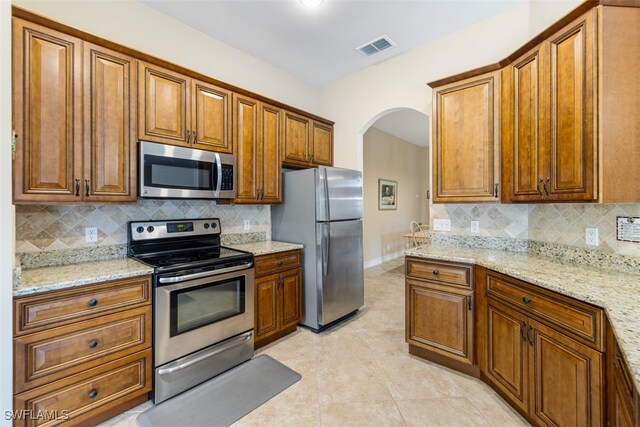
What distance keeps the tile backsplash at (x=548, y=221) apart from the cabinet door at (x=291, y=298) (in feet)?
5.25

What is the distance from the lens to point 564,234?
6.89ft

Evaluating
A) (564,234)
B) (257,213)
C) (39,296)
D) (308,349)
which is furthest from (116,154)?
(564,234)

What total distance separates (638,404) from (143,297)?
7.60 ft

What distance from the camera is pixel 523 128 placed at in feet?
6.74

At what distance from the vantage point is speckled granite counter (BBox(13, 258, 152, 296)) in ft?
4.98

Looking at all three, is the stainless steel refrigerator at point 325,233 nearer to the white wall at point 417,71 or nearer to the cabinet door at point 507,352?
the white wall at point 417,71

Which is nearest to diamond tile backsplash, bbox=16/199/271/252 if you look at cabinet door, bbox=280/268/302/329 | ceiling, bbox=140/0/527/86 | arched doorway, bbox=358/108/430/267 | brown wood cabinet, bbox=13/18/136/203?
brown wood cabinet, bbox=13/18/136/203

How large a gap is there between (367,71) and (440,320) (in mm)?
3077

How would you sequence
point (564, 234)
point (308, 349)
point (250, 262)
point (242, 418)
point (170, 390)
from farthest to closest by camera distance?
point (308, 349), point (250, 262), point (564, 234), point (170, 390), point (242, 418)

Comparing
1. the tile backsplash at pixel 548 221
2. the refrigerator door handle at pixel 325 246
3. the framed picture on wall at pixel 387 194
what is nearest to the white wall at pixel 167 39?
the refrigerator door handle at pixel 325 246

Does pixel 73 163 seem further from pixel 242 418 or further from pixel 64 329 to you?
pixel 242 418

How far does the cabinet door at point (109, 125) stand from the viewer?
190 centimetres

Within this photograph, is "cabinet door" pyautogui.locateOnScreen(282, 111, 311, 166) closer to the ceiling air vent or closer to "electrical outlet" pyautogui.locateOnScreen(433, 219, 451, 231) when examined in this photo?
the ceiling air vent

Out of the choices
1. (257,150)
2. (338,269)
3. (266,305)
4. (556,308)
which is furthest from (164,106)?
(556,308)
